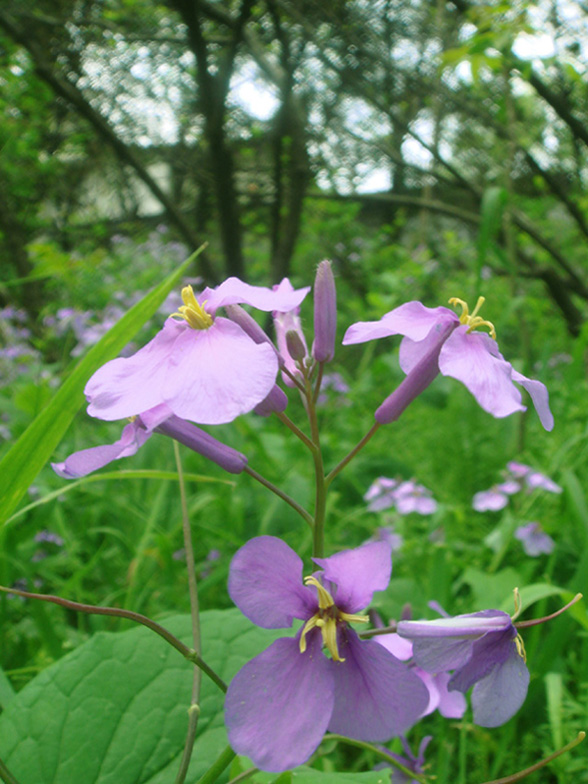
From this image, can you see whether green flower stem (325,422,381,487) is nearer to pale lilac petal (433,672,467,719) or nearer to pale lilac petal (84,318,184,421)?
pale lilac petal (84,318,184,421)

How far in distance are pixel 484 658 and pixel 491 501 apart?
62.8 inches

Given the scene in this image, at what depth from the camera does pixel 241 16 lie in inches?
136

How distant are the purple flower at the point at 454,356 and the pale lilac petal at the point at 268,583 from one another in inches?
8.2

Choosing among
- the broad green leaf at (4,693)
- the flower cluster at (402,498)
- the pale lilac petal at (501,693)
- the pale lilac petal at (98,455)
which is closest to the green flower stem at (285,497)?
the pale lilac petal at (98,455)

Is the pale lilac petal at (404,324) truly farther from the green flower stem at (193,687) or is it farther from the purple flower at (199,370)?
the green flower stem at (193,687)

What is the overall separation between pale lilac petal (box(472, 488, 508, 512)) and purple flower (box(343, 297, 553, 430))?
143 centimetres

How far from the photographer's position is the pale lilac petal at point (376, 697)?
1.67 feet

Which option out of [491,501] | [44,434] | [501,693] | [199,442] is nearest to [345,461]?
[199,442]

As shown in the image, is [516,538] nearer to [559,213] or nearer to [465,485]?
[465,485]

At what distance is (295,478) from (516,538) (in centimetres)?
69

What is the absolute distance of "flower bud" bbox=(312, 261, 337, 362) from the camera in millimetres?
680

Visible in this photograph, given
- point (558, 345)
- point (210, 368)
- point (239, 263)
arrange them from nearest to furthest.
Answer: point (210, 368) → point (239, 263) → point (558, 345)

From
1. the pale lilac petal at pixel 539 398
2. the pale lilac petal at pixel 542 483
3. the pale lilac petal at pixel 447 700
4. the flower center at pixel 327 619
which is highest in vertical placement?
the pale lilac petal at pixel 539 398

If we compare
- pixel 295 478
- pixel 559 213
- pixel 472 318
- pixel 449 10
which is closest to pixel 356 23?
pixel 449 10
